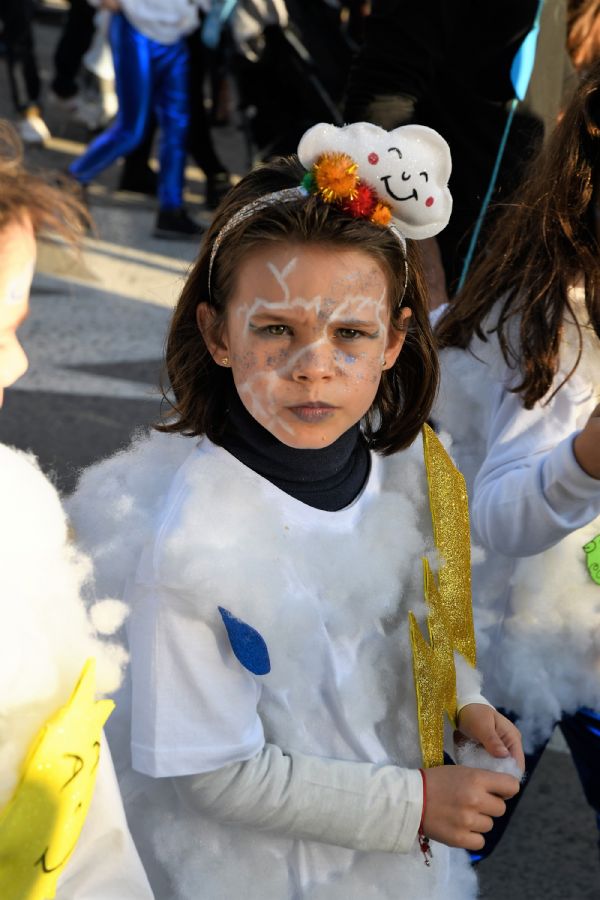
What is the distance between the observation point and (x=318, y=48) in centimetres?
620

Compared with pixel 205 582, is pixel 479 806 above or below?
below

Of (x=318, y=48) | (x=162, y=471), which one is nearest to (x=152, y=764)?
(x=162, y=471)

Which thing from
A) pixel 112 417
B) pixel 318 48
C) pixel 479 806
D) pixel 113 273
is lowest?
pixel 113 273

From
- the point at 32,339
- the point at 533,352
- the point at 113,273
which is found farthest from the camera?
the point at 113,273

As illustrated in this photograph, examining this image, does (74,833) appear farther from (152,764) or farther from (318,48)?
(318,48)

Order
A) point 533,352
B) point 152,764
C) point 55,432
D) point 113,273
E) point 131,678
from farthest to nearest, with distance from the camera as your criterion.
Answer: point 113,273, point 55,432, point 533,352, point 131,678, point 152,764

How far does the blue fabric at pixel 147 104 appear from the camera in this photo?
20.6 ft

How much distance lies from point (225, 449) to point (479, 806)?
0.58 metres

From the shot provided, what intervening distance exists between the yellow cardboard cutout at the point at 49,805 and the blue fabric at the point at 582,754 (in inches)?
41.9

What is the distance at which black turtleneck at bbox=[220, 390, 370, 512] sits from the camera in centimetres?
164

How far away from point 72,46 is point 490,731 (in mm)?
8087

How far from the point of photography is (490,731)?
173cm

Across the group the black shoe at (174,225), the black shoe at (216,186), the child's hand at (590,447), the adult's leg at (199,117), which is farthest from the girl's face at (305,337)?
the black shoe at (216,186)

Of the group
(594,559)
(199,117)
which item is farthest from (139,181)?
(594,559)
